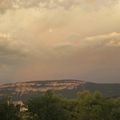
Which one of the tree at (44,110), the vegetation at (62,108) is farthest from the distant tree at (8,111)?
the tree at (44,110)

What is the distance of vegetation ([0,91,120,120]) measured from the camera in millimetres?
86637

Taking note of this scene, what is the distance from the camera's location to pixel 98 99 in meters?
108

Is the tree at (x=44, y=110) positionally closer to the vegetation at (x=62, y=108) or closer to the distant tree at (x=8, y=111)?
the vegetation at (x=62, y=108)

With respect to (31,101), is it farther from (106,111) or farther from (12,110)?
(106,111)

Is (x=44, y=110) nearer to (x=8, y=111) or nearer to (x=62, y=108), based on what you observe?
(x=62, y=108)

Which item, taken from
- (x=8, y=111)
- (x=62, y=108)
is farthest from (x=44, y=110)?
(x=8, y=111)

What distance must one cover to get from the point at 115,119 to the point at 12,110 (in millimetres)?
33647

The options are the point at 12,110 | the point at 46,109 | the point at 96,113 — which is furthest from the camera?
the point at 96,113

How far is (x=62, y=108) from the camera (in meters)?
98.0

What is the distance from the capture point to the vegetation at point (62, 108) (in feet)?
284

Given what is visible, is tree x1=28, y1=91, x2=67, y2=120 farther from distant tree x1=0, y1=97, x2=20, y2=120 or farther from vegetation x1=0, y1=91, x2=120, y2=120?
distant tree x1=0, y1=97, x2=20, y2=120

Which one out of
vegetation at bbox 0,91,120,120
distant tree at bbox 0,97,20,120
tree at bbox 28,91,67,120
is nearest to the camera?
distant tree at bbox 0,97,20,120

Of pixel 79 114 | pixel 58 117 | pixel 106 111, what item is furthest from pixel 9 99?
pixel 106 111

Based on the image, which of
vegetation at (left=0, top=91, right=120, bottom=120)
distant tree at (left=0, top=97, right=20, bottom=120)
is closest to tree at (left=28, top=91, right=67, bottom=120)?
vegetation at (left=0, top=91, right=120, bottom=120)
